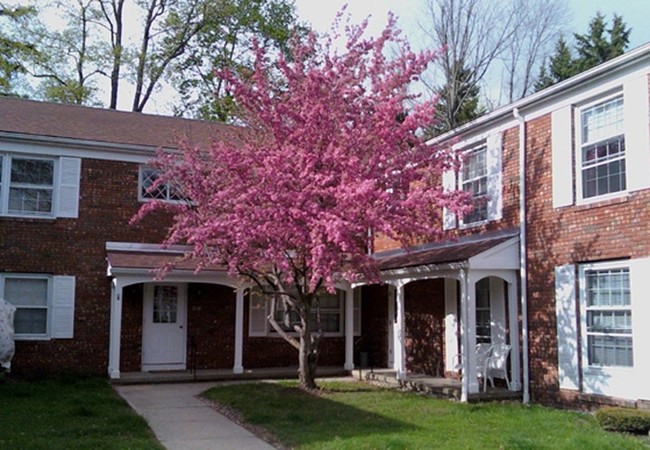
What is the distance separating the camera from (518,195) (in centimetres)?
1290

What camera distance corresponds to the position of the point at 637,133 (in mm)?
10516

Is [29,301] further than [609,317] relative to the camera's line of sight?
Yes

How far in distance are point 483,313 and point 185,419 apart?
258 inches

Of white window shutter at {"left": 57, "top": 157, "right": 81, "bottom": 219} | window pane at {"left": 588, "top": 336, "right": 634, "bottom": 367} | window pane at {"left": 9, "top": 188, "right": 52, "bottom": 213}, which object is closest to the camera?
window pane at {"left": 588, "top": 336, "right": 634, "bottom": 367}

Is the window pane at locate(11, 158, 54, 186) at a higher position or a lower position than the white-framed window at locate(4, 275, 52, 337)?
higher

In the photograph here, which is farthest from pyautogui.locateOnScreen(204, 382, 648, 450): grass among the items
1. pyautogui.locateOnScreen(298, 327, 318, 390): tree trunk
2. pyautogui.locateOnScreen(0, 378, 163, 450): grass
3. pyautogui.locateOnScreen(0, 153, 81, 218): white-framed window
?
pyautogui.locateOnScreen(0, 153, 81, 218): white-framed window

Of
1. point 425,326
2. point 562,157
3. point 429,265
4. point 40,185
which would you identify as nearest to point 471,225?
point 429,265

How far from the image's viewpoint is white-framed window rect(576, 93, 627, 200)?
A: 11.0 meters

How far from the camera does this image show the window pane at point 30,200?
15.5 metres

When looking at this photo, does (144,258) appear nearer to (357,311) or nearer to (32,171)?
(32,171)

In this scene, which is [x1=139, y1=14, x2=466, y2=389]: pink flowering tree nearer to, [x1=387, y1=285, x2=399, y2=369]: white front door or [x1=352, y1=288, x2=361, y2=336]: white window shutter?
[x1=387, y1=285, x2=399, y2=369]: white front door

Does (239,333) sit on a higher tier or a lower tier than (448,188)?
lower

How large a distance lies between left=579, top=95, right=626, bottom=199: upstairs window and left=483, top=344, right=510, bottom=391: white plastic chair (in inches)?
132

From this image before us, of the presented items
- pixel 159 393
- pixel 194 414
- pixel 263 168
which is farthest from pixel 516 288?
pixel 159 393
